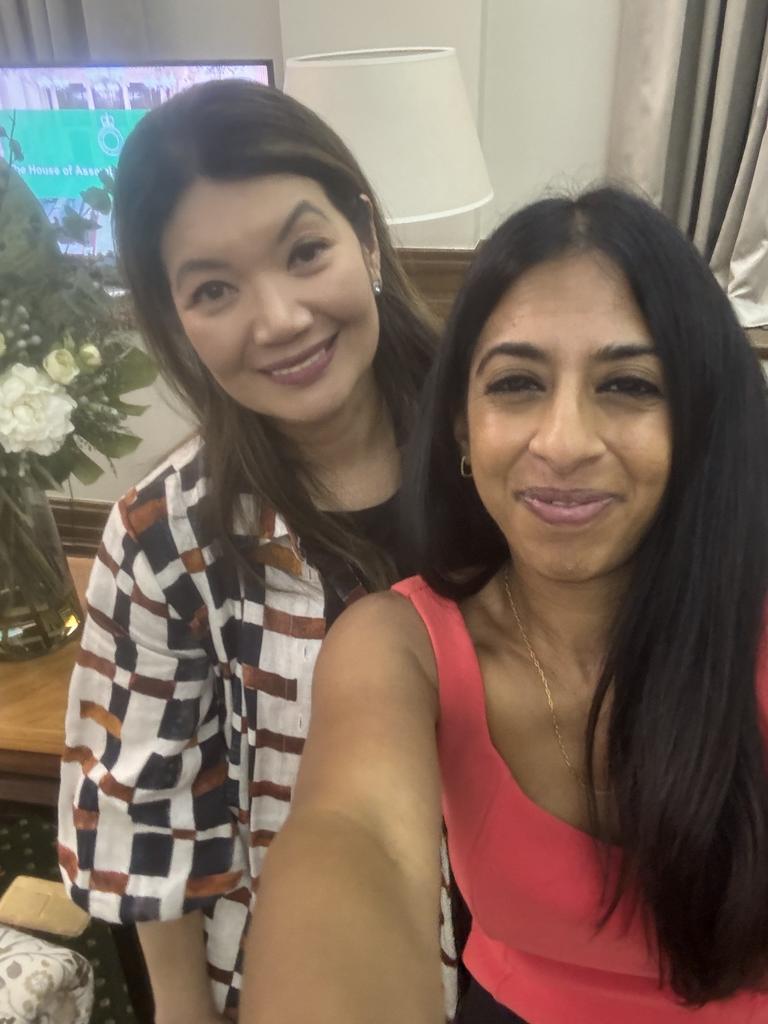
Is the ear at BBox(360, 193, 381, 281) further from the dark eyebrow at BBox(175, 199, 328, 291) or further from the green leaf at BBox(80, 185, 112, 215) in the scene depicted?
the green leaf at BBox(80, 185, 112, 215)

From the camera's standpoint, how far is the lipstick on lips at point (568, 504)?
611 mm

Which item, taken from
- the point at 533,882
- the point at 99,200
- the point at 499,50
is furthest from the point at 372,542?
the point at 499,50

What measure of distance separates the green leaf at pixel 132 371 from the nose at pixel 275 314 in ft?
1.11

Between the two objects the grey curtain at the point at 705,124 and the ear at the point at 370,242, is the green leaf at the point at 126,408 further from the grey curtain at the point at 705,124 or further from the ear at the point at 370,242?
the grey curtain at the point at 705,124

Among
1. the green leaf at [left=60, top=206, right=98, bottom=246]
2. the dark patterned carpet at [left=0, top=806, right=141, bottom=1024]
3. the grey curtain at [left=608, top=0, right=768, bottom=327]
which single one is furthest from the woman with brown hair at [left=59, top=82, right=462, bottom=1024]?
the grey curtain at [left=608, top=0, right=768, bottom=327]

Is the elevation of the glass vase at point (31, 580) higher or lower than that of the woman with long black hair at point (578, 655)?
lower

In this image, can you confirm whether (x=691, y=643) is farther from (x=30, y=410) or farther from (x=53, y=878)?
(x=53, y=878)

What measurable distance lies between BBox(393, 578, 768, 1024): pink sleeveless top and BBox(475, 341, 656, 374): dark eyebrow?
0.74 feet

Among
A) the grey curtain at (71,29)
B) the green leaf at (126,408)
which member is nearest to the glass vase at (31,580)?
the green leaf at (126,408)

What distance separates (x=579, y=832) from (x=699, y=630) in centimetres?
19

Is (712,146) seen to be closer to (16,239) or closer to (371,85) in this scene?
(371,85)

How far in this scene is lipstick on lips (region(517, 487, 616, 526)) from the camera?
61cm

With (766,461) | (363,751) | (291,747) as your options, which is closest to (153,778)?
(291,747)

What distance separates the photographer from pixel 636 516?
0.64 meters
